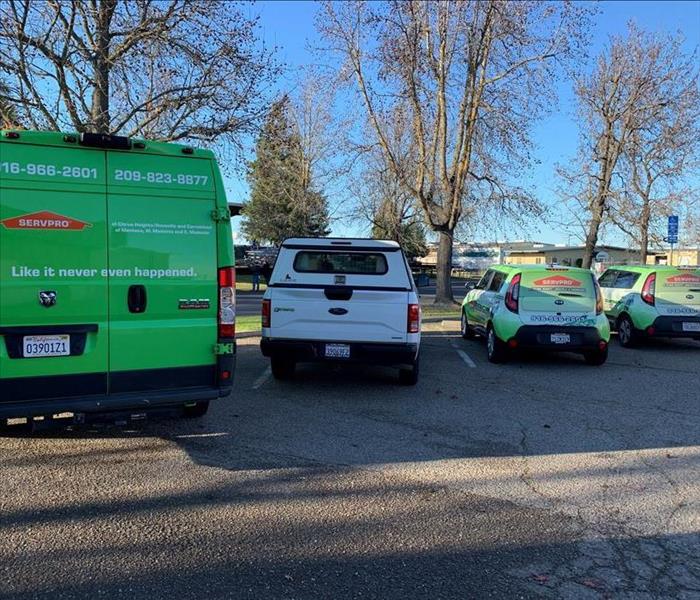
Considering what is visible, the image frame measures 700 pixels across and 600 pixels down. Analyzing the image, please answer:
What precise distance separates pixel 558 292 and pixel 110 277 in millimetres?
7472

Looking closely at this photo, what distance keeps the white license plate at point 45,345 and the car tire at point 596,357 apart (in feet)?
27.5

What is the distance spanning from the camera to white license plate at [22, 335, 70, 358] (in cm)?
446

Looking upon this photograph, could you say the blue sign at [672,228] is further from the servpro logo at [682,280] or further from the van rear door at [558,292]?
the van rear door at [558,292]

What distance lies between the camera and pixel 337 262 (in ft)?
27.1

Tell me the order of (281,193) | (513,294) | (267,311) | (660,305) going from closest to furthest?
(267,311), (513,294), (660,305), (281,193)

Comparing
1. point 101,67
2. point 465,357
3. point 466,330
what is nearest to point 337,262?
point 465,357

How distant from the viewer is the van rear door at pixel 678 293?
12109mm

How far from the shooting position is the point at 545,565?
11.4ft

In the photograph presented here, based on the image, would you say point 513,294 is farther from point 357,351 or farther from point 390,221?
point 390,221

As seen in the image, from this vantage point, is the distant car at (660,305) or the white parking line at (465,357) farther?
the distant car at (660,305)

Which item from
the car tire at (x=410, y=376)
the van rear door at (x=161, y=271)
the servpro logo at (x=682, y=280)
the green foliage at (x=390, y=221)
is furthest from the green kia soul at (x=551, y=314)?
the green foliage at (x=390, y=221)

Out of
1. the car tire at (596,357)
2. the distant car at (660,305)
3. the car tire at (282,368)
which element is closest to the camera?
the car tire at (282,368)

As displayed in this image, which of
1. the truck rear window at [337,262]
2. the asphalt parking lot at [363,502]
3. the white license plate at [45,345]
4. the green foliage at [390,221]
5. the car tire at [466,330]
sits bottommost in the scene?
the asphalt parking lot at [363,502]

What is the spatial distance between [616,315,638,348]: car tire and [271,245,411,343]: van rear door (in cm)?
703
